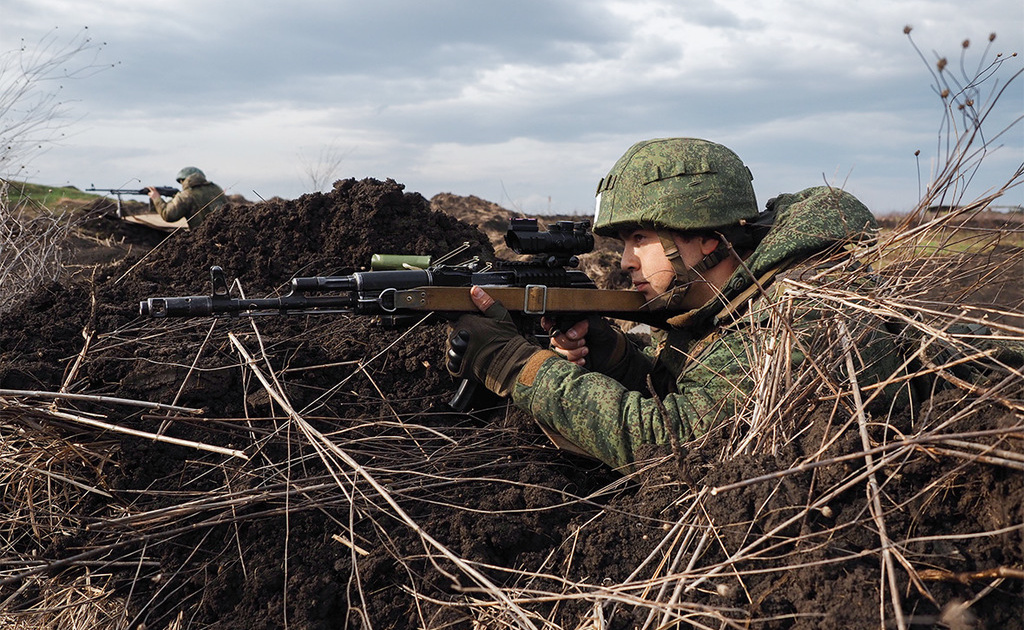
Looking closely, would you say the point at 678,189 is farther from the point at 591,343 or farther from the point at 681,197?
the point at 591,343

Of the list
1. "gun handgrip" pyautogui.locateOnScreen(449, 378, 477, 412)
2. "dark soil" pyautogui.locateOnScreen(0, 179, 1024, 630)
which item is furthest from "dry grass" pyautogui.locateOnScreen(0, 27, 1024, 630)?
"gun handgrip" pyautogui.locateOnScreen(449, 378, 477, 412)

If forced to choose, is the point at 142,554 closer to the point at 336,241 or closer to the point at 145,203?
the point at 336,241

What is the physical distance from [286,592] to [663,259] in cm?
243

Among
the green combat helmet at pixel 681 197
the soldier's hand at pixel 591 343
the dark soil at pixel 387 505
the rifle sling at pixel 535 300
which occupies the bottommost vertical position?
the dark soil at pixel 387 505

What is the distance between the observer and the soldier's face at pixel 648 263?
4.18 m

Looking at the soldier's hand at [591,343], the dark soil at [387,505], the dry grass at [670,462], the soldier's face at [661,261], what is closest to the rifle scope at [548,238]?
the soldier's face at [661,261]

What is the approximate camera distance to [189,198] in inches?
554

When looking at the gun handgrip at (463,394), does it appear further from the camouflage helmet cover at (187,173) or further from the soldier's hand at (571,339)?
the camouflage helmet cover at (187,173)

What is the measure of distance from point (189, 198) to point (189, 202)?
0.08 m

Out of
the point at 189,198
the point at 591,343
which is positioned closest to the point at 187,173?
the point at 189,198

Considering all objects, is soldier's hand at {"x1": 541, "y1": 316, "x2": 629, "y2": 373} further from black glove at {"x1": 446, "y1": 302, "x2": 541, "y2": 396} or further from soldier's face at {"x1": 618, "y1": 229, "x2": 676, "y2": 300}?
black glove at {"x1": 446, "y1": 302, "x2": 541, "y2": 396}

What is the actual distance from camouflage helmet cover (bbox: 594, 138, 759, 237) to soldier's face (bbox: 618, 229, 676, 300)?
83 mm

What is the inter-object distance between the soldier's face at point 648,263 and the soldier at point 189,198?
10.7 m

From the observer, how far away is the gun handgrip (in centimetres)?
403
